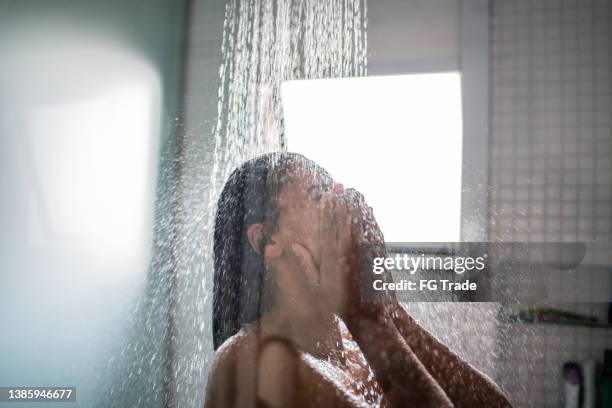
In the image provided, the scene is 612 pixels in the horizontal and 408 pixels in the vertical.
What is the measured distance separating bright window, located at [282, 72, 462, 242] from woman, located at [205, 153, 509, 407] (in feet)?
0.11

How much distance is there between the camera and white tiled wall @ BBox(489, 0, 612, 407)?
2.61 feet

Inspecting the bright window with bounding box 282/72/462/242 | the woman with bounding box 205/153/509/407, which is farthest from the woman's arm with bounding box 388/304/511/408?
the bright window with bounding box 282/72/462/242

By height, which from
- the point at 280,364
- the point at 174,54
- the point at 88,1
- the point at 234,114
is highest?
the point at 88,1

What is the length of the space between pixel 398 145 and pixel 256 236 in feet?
0.89

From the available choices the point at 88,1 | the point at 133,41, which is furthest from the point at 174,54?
the point at 88,1

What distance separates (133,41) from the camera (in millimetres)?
943

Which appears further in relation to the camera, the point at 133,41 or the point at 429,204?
the point at 133,41

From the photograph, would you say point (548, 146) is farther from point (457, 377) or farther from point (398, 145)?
point (457, 377)

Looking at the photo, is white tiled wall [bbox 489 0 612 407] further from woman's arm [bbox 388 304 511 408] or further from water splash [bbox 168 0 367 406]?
water splash [bbox 168 0 367 406]

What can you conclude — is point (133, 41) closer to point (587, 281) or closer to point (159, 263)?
point (159, 263)

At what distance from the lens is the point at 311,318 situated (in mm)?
823

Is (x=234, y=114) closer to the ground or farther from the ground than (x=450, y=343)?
farther from the ground

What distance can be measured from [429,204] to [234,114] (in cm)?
36

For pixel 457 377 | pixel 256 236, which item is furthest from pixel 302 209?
pixel 457 377
